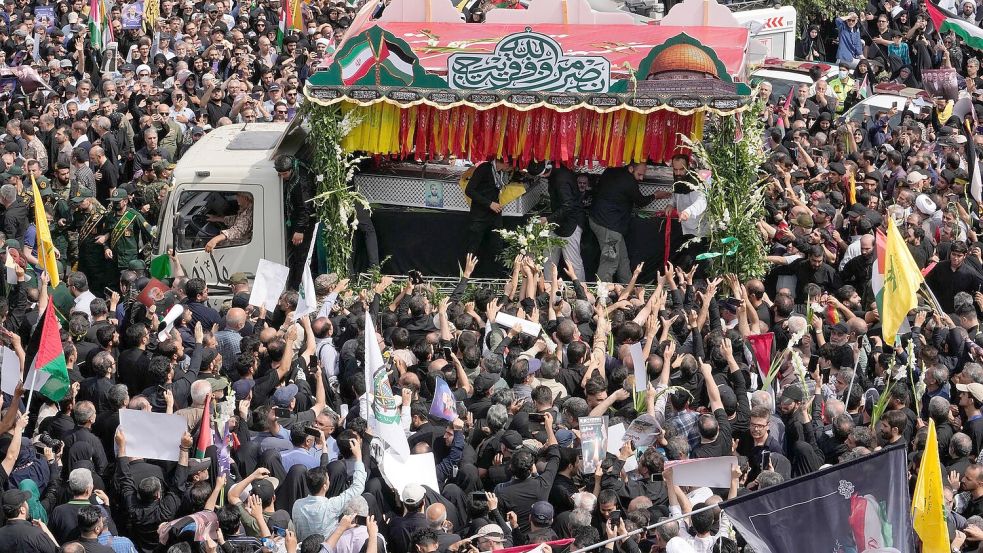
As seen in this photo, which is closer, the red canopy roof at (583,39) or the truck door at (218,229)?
the truck door at (218,229)

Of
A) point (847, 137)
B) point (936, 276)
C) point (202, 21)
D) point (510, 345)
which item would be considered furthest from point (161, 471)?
point (202, 21)

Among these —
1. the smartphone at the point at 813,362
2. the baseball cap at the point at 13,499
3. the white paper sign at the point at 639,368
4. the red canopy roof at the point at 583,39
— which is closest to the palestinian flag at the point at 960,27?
the red canopy roof at the point at 583,39

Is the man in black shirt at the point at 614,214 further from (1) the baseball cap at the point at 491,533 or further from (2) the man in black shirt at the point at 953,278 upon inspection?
(1) the baseball cap at the point at 491,533

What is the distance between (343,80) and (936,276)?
19.3 feet

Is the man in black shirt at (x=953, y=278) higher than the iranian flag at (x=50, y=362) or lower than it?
lower

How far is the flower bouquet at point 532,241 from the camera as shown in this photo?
15.7 meters

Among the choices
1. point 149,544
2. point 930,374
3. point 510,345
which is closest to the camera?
point 149,544

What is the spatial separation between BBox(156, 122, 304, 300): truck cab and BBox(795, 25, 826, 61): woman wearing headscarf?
13536 millimetres

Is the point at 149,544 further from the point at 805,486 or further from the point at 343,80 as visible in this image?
the point at 343,80

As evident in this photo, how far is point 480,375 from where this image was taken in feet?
41.0

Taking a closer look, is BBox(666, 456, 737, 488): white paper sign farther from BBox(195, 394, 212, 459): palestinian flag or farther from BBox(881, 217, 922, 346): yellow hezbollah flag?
BBox(195, 394, 212, 459): palestinian flag

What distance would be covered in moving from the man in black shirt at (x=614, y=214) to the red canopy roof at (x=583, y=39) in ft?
3.62

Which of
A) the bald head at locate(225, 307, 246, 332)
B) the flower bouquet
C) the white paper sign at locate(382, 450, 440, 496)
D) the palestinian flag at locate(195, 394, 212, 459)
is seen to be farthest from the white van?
the palestinian flag at locate(195, 394, 212, 459)

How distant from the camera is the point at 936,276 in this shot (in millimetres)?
15383
